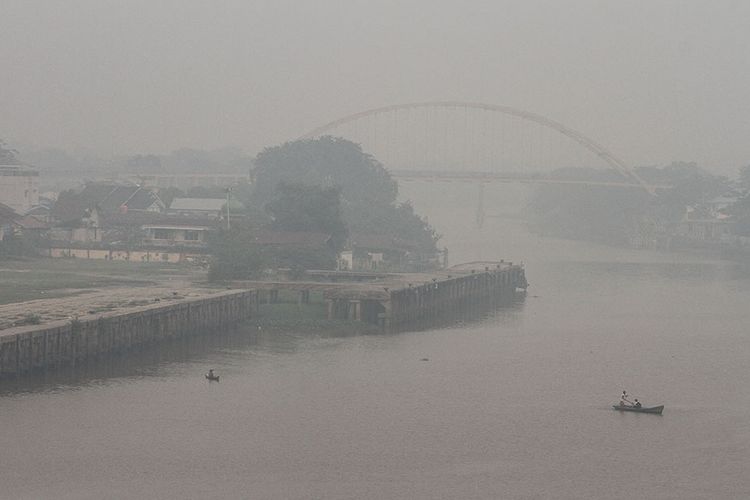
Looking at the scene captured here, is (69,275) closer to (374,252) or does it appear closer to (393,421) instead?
(374,252)

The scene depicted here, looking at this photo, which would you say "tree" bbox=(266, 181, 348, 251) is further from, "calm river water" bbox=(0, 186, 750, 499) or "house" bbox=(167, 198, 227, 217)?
"house" bbox=(167, 198, 227, 217)

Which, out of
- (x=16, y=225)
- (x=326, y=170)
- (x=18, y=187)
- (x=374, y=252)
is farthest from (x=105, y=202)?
(x=326, y=170)

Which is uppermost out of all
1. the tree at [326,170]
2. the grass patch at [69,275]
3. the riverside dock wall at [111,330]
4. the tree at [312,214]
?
the tree at [326,170]

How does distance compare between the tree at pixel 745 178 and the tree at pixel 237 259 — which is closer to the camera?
the tree at pixel 237 259

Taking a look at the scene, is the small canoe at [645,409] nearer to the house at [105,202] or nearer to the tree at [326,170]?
the house at [105,202]

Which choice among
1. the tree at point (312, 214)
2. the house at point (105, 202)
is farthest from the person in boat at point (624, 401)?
the house at point (105, 202)

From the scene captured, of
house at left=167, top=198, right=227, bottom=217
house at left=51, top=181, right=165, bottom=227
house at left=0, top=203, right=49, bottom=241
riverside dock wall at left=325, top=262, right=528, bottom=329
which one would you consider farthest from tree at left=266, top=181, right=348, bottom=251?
house at left=167, top=198, right=227, bottom=217

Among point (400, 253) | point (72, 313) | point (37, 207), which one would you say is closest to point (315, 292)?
point (72, 313)

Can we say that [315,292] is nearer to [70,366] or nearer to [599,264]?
[70,366]
